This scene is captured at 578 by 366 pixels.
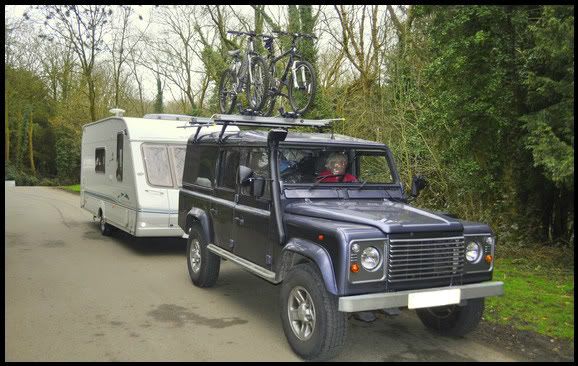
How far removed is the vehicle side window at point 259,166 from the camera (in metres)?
5.92

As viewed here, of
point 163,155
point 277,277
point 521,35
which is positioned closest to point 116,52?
point 163,155

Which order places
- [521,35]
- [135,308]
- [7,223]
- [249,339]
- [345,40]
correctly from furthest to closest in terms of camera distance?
[345,40]
[7,223]
[521,35]
[135,308]
[249,339]

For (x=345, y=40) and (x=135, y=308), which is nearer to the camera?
(x=135, y=308)

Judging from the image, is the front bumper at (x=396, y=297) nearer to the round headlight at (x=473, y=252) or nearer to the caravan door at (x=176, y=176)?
the round headlight at (x=473, y=252)

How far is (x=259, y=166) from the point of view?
6.27 m

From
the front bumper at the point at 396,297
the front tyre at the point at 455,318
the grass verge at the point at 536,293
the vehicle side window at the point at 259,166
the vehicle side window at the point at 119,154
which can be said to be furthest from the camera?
the vehicle side window at the point at 119,154

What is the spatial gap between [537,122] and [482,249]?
2782 millimetres

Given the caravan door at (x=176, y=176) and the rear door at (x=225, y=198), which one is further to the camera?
the caravan door at (x=176, y=176)

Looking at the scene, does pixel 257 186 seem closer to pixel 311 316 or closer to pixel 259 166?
pixel 259 166

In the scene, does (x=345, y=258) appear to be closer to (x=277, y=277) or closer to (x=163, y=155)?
(x=277, y=277)

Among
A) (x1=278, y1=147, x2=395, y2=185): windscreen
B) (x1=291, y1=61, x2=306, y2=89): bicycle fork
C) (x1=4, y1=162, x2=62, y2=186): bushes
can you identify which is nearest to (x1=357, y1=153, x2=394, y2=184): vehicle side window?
(x1=278, y1=147, x2=395, y2=185): windscreen

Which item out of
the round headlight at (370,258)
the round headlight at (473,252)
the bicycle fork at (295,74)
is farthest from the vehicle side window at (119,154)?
the round headlight at (473,252)

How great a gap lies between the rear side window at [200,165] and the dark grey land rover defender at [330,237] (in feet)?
0.14

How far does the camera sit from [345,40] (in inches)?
773
